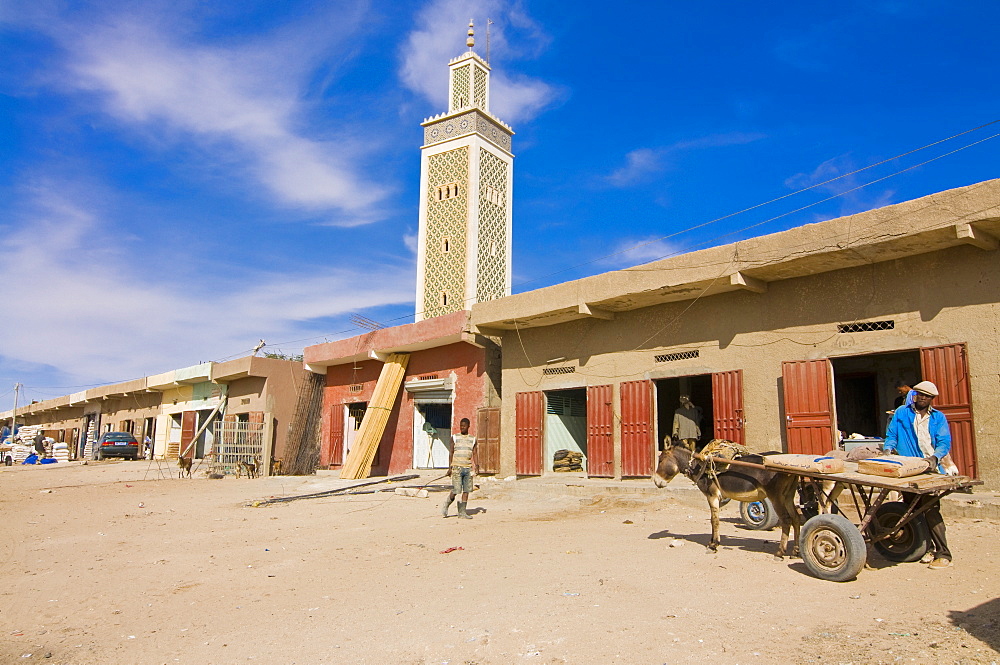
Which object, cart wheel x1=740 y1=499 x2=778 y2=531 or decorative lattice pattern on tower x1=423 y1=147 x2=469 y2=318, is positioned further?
decorative lattice pattern on tower x1=423 y1=147 x2=469 y2=318

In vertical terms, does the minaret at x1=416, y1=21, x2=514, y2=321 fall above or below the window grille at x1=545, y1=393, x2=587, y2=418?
above

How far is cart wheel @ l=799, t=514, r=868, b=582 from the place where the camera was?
16.8 ft

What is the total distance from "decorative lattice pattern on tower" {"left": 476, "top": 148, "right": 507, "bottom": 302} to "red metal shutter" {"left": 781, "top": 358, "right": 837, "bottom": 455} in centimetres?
1686

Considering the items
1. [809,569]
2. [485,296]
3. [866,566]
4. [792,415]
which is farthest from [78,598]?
[485,296]

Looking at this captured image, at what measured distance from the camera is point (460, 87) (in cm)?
2930

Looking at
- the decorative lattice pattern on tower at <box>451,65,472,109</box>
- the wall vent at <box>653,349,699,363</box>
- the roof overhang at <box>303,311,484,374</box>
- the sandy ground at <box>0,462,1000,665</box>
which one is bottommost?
the sandy ground at <box>0,462,1000,665</box>

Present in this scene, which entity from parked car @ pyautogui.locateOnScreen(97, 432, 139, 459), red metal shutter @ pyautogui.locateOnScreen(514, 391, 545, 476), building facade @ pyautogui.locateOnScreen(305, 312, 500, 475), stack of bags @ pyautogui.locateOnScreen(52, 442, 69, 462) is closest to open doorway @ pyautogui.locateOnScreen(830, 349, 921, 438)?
red metal shutter @ pyautogui.locateOnScreen(514, 391, 545, 476)

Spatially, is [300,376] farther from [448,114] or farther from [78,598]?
[78,598]

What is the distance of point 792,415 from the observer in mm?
10234

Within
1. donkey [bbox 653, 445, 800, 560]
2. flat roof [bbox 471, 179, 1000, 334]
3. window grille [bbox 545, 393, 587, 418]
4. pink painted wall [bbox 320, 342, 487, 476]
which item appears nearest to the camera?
donkey [bbox 653, 445, 800, 560]

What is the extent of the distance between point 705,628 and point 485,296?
2255 centimetres

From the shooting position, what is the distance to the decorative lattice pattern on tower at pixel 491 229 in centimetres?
2683

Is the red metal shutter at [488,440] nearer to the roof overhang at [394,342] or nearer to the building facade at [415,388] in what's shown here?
the building facade at [415,388]

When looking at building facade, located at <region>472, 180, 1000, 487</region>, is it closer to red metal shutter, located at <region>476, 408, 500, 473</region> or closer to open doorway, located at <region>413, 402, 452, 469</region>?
red metal shutter, located at <region>476, 408, 500, 473</region>
